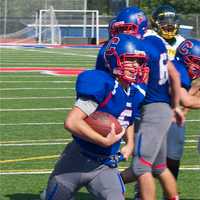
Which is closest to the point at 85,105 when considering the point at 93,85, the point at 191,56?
the point at 93,85

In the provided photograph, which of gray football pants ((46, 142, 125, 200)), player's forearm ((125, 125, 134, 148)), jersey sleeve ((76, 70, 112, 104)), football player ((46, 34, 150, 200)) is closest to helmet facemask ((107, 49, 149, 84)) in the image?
football player ((46, 34, 150, 200))

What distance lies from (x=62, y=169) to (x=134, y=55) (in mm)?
839

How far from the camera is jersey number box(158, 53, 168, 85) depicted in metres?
6.34

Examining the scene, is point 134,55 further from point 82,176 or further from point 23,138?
point 23,138

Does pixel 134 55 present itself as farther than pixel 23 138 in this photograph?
No

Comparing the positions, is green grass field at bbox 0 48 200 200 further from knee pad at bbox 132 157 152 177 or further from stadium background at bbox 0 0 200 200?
knee pad at bbox 132 157 152 177

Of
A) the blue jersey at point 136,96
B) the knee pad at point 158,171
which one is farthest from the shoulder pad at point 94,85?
the knee pad at point 158,171

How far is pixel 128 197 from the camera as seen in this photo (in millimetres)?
7246

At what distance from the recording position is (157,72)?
6.40 metres

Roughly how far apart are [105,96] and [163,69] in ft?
5.33

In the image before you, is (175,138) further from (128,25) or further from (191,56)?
(128,25)

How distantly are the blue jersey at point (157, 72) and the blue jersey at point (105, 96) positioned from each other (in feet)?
4.23

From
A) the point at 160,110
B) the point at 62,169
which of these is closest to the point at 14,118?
the point at 160,110

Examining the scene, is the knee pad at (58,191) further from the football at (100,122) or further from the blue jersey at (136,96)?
the blue jersey at (136,96)
